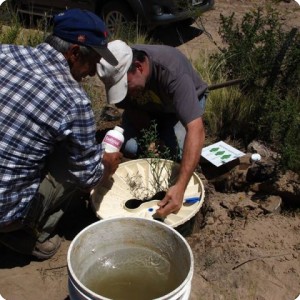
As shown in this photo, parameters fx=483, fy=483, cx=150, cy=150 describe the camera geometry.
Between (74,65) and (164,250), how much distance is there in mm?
1041

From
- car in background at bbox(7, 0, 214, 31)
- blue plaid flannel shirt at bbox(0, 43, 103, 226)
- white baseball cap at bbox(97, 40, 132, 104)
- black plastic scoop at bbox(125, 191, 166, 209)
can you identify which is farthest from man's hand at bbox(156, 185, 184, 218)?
car in background at bbox(7, 0, 214, 31)

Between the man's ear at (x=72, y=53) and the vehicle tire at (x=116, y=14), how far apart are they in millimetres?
3879

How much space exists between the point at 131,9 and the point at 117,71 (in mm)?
3710

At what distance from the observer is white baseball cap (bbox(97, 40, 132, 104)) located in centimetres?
291

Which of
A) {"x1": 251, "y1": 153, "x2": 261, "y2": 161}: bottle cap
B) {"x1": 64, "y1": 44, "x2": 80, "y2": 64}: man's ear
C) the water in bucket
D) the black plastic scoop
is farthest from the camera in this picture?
{"x1": 251, "y1": 153, "x2": 261, "y2": 161}: bottle cap

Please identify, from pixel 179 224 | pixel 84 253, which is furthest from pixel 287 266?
pixel 84 253

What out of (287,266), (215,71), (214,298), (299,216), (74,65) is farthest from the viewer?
(215,71)

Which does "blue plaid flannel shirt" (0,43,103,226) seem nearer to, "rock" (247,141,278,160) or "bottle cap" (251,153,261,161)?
"bottle cap" (251,153,261,161)

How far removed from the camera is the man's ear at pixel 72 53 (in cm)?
246

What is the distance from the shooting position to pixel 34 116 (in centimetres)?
224

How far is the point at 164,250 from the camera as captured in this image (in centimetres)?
228

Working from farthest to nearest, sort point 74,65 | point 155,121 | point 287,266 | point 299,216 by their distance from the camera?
1. point 155,121
2. point 299,216
3. point 287,266
4. point 74,65

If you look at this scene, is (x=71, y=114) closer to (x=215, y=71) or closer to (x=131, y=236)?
(x=131, y=236)

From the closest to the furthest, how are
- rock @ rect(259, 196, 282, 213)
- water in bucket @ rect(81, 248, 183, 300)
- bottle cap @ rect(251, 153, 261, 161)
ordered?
water in bucket @ rect(81, 248, 183, 300), rock @ rect(259, 196, 282, 213), bottle cap @ rect(251, 153, 261, 161)
